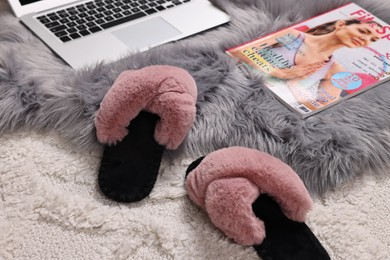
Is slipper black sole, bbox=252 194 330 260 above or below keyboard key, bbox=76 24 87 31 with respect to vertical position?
below

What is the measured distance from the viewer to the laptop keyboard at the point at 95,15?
2.95 feet

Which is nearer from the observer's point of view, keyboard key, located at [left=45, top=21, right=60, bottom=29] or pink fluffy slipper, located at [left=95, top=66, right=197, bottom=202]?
pink fluffy slipper, located at [left=95, top=66, right=197, bottom=202]

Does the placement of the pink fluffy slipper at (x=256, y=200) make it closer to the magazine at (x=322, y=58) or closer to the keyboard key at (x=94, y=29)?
→ the magazine at (x=322, y=58)

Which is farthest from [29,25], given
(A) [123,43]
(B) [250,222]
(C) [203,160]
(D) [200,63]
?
(B) [250,222]

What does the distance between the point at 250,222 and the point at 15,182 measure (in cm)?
34

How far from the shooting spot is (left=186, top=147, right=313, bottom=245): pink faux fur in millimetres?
607

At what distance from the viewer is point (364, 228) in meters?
0.64

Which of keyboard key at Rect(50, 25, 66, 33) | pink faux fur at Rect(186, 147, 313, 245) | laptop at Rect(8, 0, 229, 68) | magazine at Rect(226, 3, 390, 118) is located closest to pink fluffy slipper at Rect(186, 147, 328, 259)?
pink faux fur at Rect(186, 147, 313, 245)

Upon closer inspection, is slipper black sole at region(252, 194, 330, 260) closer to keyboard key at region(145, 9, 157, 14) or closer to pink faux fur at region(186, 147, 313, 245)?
pink faux fur at region(186, 147, 313, 245)

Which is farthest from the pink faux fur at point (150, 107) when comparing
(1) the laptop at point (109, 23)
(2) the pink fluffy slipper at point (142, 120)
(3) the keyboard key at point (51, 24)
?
(3) the keyboard key at point (51, 24)

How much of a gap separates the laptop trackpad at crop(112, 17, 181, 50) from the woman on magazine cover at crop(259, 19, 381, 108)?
0.62 ft

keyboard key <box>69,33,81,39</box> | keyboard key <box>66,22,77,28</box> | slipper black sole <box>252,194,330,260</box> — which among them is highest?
keyboard key <box>66,22,77,28</box>

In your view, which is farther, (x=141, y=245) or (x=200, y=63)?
(x=200, y=63)

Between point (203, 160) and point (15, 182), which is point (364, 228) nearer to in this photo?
point (203, 160)
